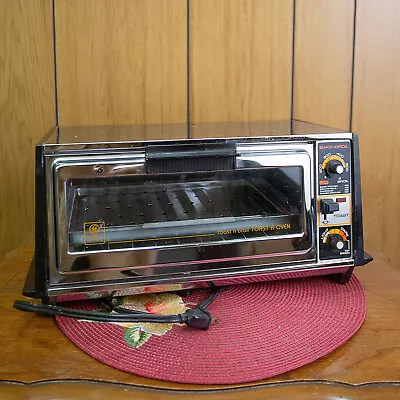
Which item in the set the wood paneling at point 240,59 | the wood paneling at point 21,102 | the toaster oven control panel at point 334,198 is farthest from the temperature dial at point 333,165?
the wood paneling at point 21,102

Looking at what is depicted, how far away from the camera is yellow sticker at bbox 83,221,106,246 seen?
964 millimetres

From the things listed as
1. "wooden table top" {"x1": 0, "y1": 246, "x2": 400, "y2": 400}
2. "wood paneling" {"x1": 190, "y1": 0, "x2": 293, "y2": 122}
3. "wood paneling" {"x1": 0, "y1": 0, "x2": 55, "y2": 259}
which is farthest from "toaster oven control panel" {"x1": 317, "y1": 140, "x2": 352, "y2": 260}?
"wood paneling" {"x1": 0, "y1": 0, "x2": 55, "y2": 259}

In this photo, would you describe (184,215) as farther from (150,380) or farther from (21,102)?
(21,102)

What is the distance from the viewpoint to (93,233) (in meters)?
0.97

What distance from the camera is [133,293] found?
1.00m

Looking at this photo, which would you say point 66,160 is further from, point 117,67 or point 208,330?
point 117,67

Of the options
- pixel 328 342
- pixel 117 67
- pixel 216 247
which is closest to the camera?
pixel 328 342

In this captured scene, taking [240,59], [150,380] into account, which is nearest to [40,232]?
[150,380]

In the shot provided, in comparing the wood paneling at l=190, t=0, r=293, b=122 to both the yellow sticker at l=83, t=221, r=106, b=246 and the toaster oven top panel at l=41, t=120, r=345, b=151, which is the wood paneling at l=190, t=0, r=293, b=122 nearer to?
the toaster oven top panel at l=41, t=120, r=345, b=151

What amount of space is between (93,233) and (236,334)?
11.7 inches

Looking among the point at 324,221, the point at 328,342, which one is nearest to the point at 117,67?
the point at 324,221

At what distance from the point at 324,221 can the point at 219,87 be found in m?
0.59

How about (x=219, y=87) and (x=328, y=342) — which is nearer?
(x=328, y=342)

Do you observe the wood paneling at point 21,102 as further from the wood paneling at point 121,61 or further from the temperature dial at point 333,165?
the temperature dial at point 333,165
